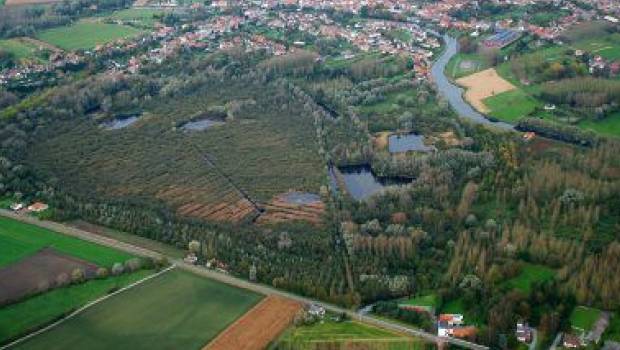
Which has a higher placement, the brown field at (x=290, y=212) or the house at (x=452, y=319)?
the house at (x=452, y=319)

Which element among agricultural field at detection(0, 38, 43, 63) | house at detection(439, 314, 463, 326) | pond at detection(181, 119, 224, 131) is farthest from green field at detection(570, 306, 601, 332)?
agricultural field at detection(0, 38, 43, 63)

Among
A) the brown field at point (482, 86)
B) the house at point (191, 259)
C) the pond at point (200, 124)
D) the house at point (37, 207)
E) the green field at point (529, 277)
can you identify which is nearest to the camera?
the green field at point (529, 277)

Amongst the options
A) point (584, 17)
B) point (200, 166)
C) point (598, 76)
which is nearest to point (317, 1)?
point (584, 17)

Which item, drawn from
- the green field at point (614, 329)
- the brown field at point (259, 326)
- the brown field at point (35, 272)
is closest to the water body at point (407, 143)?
the brown field at point (259, 326)

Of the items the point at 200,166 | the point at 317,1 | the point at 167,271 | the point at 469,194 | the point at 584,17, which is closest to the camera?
the point at 167,271

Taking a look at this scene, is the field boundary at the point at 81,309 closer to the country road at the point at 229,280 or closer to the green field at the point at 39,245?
the country road at the point at 229,280

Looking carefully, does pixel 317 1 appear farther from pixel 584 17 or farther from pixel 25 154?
pixel 25 154
